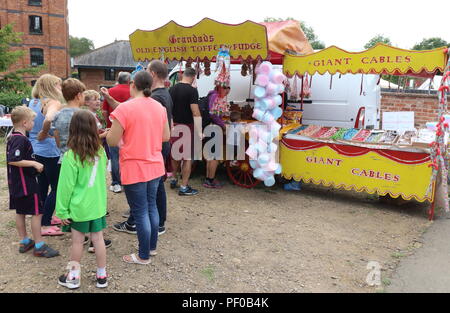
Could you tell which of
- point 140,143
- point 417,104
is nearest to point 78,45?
point 417,104

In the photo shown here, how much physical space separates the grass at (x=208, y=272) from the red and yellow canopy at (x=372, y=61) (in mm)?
3442

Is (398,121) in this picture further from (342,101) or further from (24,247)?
(24,247)

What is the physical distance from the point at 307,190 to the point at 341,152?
113 cm

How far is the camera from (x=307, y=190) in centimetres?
632

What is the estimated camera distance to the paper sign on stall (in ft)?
18.9

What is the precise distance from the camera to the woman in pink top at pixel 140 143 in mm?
2975

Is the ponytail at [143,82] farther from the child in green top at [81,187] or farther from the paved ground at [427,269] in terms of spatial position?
the paved ground at [427,269]

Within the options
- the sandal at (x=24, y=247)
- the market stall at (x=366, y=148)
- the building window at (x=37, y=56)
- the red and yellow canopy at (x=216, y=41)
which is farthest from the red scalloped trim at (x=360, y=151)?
the building window at (x=37, y=56)

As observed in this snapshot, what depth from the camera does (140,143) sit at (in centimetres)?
305

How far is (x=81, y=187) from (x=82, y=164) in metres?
0.19

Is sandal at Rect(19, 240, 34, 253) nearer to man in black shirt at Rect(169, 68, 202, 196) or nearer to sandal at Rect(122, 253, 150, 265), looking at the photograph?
sandal at Rect(122, 253, 150, 265)

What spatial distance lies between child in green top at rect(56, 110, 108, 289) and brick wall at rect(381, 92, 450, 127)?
9.70 meters
